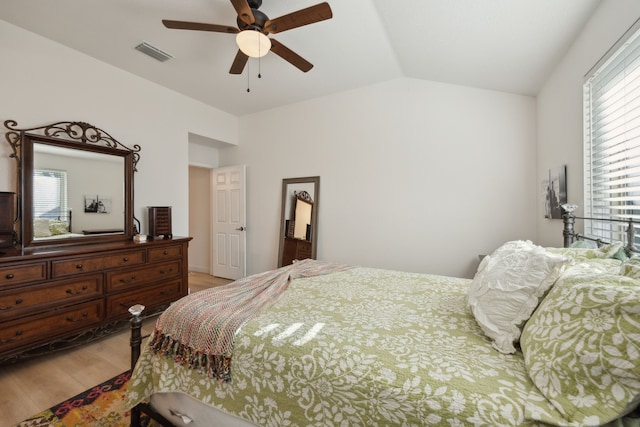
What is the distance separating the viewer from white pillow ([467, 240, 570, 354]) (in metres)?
1.06

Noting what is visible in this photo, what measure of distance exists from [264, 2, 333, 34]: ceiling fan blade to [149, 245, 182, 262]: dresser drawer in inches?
99.3

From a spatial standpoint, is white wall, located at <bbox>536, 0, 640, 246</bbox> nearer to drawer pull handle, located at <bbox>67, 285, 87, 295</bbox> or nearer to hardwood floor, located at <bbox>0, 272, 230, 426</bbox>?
hardwood floor, located at <bbox>0, 272, 230, 426</bbox>

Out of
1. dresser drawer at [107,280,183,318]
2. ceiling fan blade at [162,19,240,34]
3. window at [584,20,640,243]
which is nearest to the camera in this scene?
window at [584,20,640,243]

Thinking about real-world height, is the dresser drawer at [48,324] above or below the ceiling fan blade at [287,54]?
below

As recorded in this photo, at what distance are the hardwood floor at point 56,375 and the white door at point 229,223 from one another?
84.0 inches

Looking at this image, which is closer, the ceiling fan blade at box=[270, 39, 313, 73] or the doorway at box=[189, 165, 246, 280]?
the ceiling fan blade at box=[270, 39, 313, 73]

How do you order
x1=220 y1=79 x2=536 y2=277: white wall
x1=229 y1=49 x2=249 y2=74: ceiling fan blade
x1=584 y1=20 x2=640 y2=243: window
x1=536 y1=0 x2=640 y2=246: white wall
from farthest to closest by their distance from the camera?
1. x1=220 y1=79 x2=536 y2=277: white wall
2. x1=229 y1=49 x2=249 y2=74: ceiling fan blade
3. x1=536 y1=0 x2=640 y2=246: white wall
4. x1=584 y1=20 x2=640 y2=243: window

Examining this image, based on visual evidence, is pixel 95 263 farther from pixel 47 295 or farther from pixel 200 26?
pixel 200 26

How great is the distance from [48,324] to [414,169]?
3.89m

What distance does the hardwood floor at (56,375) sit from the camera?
1.76 meters

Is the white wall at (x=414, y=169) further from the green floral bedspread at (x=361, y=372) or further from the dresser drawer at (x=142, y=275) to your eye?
the green floral bedspread at (x=361, y=372)

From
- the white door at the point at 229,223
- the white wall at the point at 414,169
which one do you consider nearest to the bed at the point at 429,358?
the white wall at the point at 414,169

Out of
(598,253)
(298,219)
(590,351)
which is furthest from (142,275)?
(598,253)

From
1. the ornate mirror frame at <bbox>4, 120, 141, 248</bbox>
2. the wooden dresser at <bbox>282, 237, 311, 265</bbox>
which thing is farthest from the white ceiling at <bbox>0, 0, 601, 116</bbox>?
the wooden dresser at <bbox>282, 237, 311, 265</bbox>
